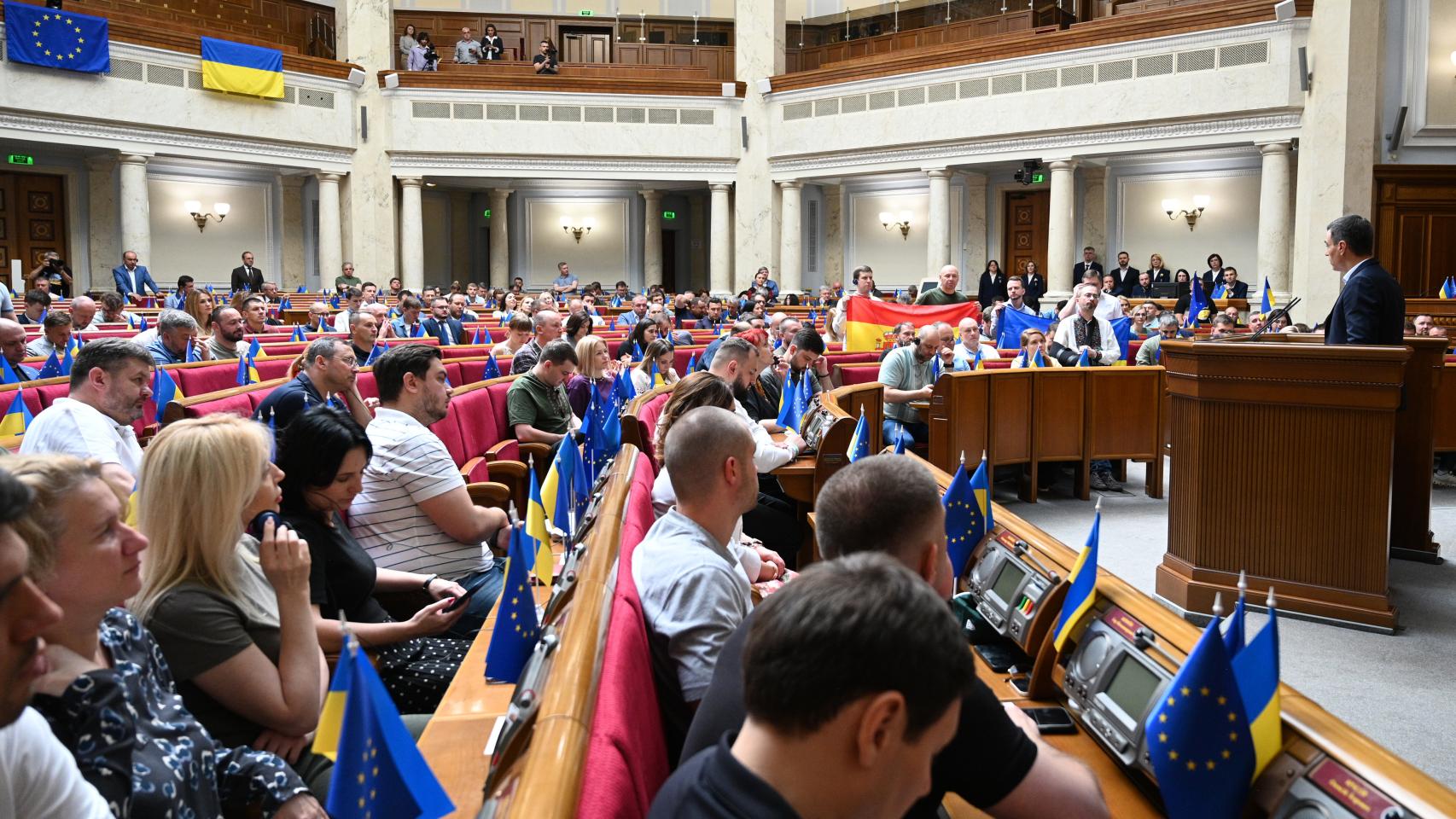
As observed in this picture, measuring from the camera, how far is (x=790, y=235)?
19.4 metres

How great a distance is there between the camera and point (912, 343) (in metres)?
7.01

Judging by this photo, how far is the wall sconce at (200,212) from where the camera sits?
18.9 m

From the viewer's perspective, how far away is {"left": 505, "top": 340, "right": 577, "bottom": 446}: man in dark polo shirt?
567 cm

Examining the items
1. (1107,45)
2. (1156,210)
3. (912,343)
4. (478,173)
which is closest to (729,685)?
(912,343)

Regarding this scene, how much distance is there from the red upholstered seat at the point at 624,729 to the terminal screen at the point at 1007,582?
0.91 metres

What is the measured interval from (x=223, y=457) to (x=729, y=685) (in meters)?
1.17

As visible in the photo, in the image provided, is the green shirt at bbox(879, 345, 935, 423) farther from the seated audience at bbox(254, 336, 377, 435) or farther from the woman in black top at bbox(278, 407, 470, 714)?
the woman in black top at bbox(278, 407, 470, 714)

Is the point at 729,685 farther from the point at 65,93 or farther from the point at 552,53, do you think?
the point at 552,53

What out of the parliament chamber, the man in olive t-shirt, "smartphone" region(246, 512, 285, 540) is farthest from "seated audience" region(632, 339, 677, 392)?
"smartphone" region(246, 512, 285, 540)

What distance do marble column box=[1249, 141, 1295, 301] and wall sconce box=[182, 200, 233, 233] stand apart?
56.1ft

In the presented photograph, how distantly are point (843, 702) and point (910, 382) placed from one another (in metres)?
5.90

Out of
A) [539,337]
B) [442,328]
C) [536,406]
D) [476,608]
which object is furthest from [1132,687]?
[442,328]

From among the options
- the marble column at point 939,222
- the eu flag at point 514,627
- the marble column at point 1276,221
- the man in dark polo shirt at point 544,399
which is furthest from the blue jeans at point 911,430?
the marble column at point 939,222

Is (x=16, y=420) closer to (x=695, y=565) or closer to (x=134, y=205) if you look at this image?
(x=695, y=565)
